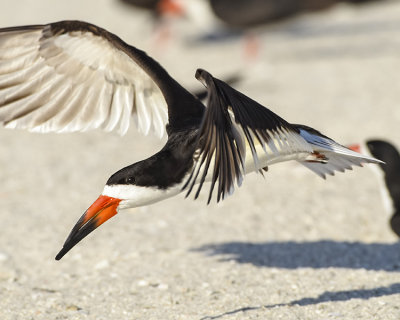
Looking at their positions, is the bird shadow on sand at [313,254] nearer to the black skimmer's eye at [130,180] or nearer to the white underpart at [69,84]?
the white underpart at [69,84]

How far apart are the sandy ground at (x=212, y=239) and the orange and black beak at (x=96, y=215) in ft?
1.92

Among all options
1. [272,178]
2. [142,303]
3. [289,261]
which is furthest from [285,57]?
[142,303]

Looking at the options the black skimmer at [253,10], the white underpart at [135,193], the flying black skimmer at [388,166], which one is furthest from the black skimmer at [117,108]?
the black skimmer at [253,10]

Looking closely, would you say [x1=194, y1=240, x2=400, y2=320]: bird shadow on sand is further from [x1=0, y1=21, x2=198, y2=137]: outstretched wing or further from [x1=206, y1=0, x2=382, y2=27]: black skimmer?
[x1=206, y1=0, x2=382, y2=27]: black skimmer

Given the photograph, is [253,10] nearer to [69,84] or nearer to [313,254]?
[313,254]

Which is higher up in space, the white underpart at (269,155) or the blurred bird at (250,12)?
the blurred bird at (250,12)

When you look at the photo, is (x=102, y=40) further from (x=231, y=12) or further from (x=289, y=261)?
(x=231, y=12)

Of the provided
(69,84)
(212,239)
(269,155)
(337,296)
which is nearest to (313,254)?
(212,239)

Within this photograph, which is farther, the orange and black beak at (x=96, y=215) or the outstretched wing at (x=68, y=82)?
the outstretched wing at (x=68, y=82)

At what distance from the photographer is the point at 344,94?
9.31 m

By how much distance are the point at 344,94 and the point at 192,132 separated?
5899mm

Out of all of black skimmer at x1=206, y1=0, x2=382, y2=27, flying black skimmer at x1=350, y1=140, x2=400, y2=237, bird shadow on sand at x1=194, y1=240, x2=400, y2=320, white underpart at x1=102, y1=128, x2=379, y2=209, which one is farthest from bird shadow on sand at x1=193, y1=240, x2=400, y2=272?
black skimmer at x1=206, y1=0, x2=382, y2=27

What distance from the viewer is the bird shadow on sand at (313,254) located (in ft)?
15.8

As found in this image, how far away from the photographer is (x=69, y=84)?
437 cm
